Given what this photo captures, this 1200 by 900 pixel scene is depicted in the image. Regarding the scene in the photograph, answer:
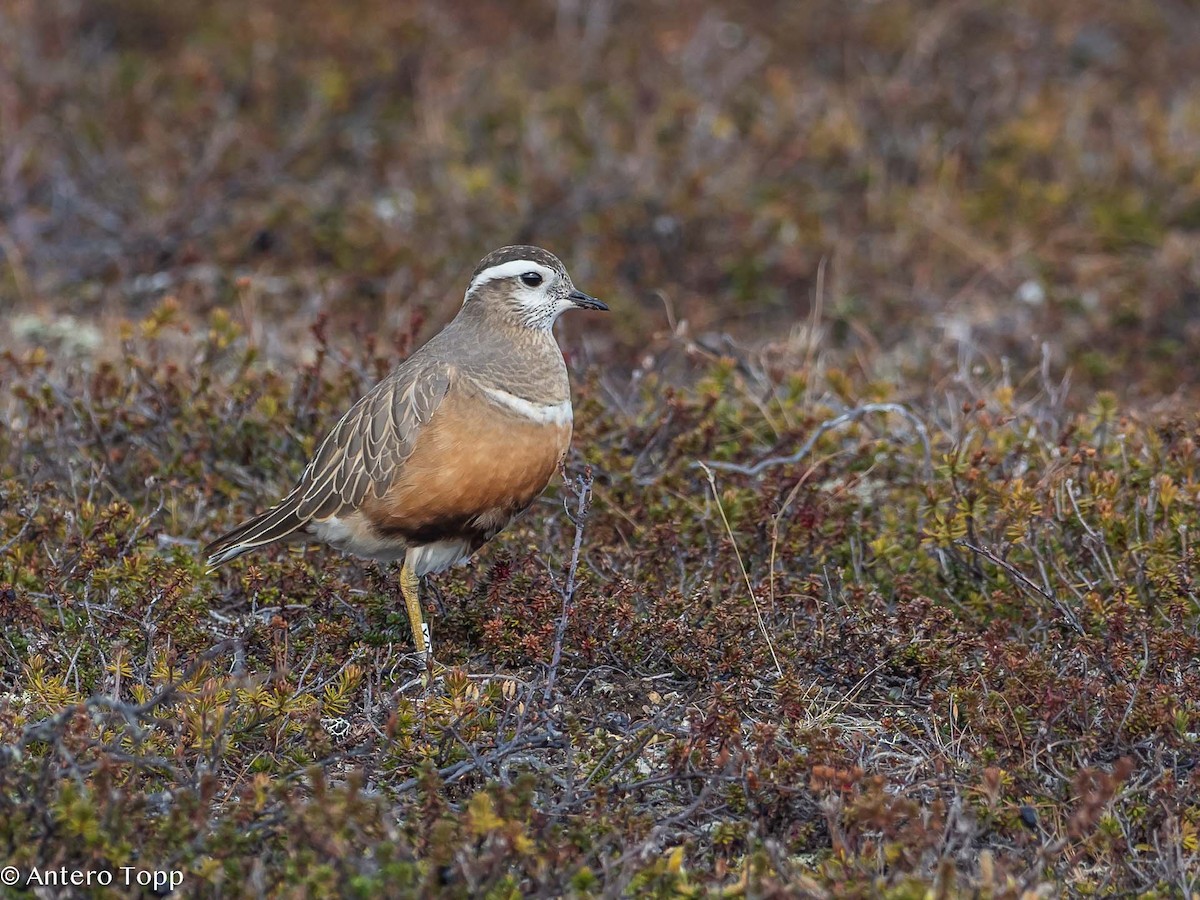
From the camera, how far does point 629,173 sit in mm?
9492

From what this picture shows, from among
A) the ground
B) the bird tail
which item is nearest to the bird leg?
the ground

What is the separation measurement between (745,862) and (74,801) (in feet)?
5.68

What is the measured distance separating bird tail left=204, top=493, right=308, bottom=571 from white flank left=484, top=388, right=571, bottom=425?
84cm

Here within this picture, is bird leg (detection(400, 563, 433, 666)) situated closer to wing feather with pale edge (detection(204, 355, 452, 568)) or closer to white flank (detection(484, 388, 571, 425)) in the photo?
wing feather with pale edge (detection(204, 355, 452, 568))

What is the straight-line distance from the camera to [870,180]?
9.82m

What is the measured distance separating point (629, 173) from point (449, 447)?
4676 millimetres

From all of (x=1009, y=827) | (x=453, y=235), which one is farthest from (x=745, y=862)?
(x=453, y=235)

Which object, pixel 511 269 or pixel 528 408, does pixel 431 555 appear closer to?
pixel 528 408

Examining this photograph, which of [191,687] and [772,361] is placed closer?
[191,687]

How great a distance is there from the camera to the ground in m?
4.19

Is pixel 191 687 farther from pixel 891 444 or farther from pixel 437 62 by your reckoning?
pixel 437 62

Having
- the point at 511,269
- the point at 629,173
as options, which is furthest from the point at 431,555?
the point at 629,173

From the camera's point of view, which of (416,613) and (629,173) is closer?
(416,613)

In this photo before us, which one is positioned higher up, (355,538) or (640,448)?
(355,538)
